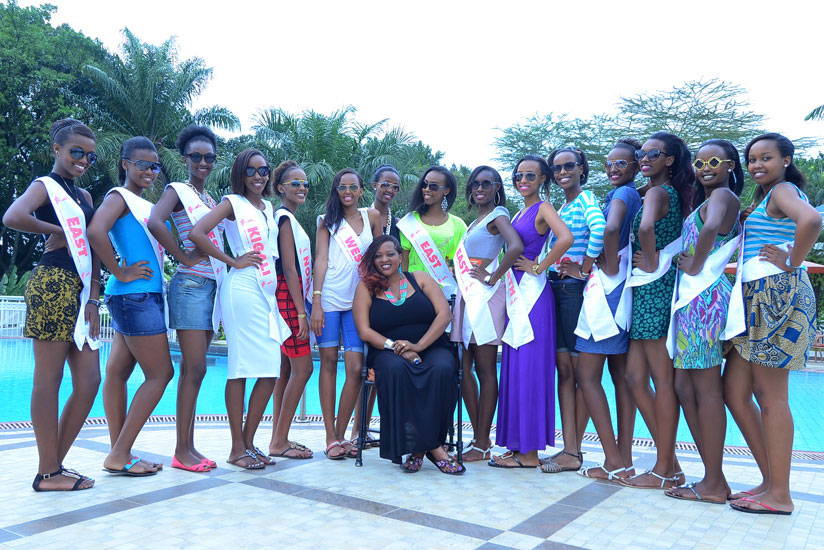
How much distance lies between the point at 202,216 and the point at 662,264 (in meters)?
2.85

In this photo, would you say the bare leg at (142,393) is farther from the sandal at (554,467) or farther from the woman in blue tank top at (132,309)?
the sandal at (554,467)

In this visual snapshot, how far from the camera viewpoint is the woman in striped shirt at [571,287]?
13.9 ft

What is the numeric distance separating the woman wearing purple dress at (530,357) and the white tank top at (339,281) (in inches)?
44.3

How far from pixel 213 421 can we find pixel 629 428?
153 inches

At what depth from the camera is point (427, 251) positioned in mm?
4684

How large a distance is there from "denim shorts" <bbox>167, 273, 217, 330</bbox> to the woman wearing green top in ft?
4.68

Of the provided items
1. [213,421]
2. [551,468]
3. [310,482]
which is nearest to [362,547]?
[310,482]

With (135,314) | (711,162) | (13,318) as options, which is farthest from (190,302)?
(13,318)

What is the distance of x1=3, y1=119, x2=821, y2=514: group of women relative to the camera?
346 centimetres

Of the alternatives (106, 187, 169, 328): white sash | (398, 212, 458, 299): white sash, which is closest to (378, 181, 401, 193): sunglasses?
(398, 212, 458, 299): white sash

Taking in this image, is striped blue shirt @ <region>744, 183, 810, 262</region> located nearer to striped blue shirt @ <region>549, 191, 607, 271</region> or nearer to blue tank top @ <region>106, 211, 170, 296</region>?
striped blue shirt @ <region>549, 191, 607, 271</region>

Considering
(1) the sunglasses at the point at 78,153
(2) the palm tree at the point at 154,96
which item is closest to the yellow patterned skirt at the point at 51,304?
(1) the sunglasses at the point at 78,153

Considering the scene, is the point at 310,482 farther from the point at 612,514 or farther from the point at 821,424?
the point at 821,424

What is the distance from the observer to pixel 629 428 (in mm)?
4035
